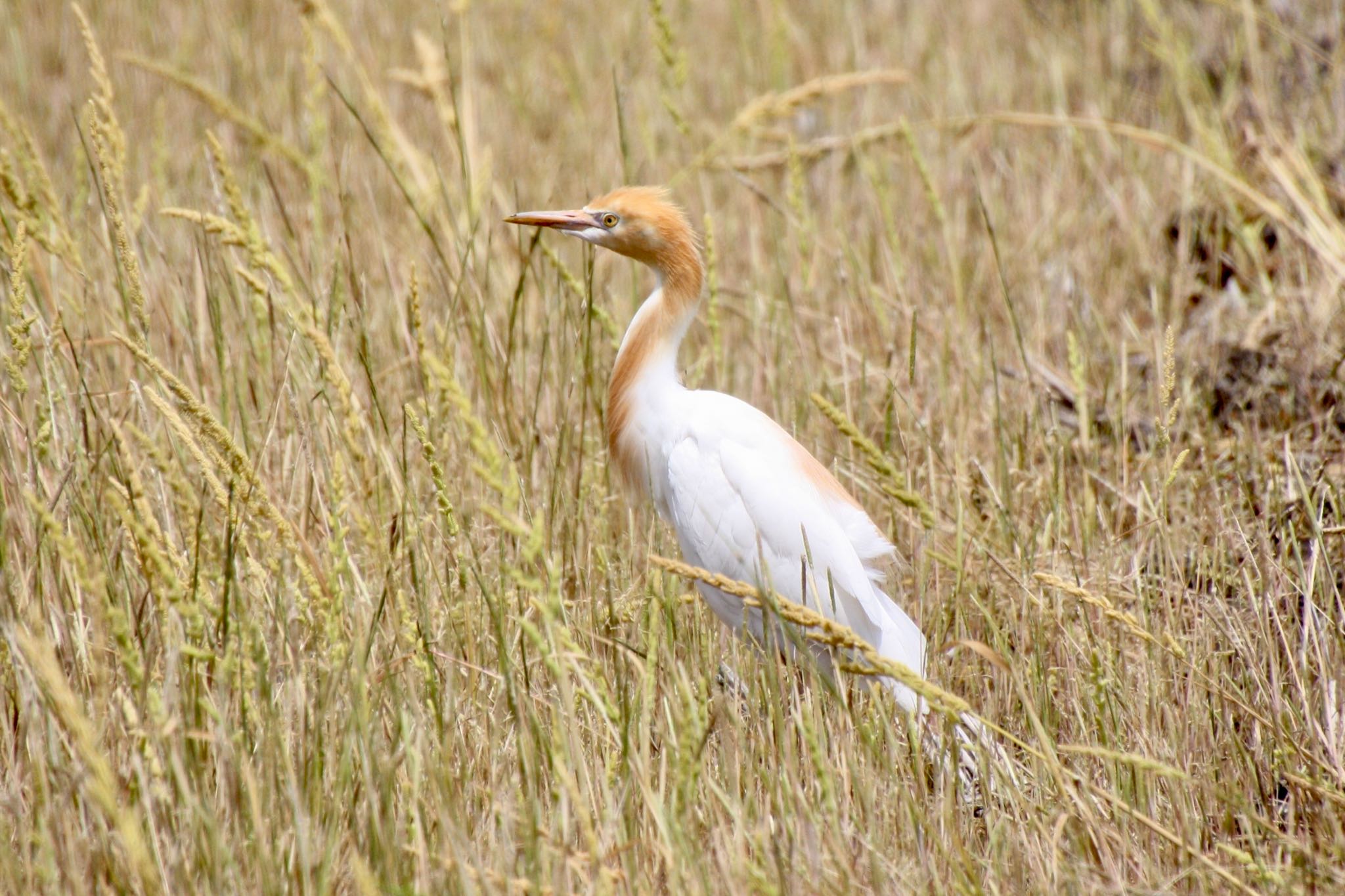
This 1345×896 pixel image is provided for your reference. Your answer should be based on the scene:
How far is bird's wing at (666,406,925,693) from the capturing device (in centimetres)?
227

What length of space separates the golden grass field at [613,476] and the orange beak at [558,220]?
2.7 inches

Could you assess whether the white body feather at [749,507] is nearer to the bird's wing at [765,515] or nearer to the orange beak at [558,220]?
the bird's wing at [765,515]

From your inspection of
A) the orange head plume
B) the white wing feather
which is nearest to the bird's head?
the orange head plume

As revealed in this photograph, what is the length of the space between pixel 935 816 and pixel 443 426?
1.07 metres

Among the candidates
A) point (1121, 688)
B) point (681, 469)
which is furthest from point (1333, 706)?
point (681, 469)

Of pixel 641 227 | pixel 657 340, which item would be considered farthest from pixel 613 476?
pixel 641 227

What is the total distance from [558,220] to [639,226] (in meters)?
0.15

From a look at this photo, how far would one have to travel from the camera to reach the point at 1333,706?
70.9 inches

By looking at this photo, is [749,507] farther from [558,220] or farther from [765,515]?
[558,220]

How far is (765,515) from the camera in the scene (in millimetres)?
2307

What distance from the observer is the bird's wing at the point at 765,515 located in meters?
2.27

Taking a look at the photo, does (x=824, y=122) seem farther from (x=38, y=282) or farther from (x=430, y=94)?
(x=38, y=282)

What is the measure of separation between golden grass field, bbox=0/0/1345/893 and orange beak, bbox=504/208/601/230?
0.07 metres

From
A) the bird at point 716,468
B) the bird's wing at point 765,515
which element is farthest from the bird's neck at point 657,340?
the bird's wing at point 765,515
